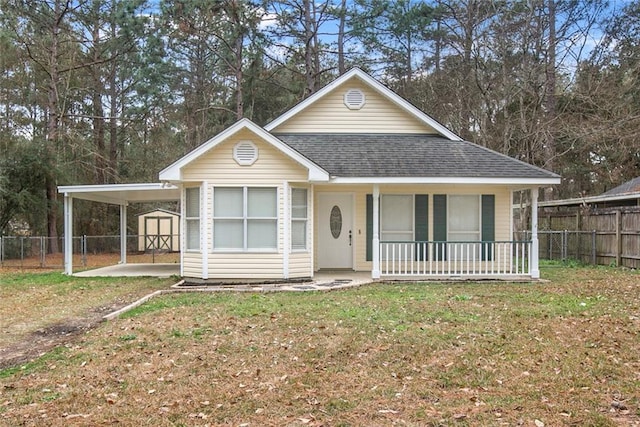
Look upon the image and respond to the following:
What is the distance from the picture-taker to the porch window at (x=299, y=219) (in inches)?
514

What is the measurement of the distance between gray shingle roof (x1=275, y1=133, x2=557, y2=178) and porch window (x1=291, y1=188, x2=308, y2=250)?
3.10 feet

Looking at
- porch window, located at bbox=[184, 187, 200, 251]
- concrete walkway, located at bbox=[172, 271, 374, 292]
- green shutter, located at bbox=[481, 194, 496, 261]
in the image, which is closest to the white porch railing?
green shutter, located at bbox=[481, 194, 496, 261]

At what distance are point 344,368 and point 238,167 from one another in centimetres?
756

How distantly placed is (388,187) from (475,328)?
7.34 metres

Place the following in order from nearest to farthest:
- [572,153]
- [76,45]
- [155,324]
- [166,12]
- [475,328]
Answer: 1. [475,328]
2. [155,324]
3. [166,12]
4. [76,45]
5. [572,153]

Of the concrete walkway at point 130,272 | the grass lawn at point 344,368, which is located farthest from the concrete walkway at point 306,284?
the concrete walkway at point 130,272

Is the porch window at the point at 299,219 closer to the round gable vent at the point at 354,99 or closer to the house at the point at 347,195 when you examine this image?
the house at the point at 347,195

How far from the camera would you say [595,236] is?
17875 mm

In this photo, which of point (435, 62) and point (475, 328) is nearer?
Answer: point (475, 328)

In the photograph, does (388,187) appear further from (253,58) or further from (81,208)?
(81,208)

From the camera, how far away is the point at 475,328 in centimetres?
767

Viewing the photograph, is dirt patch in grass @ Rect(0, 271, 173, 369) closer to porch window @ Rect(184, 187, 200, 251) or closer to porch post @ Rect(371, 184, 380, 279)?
porch window @ Rect(184, 187, 200, 251)

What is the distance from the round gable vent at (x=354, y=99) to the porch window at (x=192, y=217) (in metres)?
5.59

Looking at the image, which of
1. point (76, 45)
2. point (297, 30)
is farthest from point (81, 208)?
point (297, 30)
